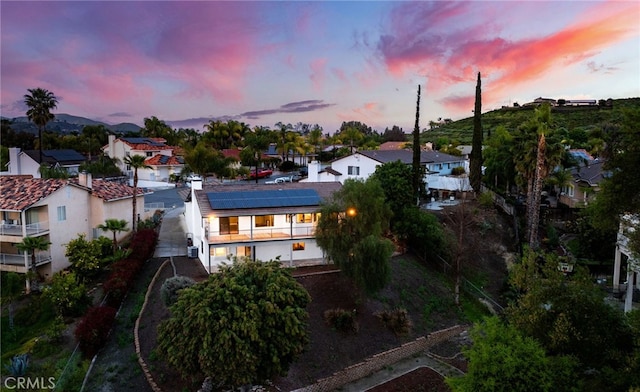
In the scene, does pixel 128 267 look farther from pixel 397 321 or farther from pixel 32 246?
pixel 397 321

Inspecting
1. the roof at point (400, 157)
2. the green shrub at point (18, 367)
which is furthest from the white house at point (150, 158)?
the green shrub at point (18, 367)

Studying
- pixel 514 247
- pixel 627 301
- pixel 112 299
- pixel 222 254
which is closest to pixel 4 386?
pixel 112 299

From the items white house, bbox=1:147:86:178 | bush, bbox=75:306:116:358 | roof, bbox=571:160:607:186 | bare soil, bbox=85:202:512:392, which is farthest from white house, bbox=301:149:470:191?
white house, bbox=1:147:86:178

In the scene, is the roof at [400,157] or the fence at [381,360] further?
the roof at [400,157]

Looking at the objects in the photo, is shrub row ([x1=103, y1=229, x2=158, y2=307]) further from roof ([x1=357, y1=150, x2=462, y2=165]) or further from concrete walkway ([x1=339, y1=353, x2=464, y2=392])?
roof ([x1=357, y1=150, x2=462, y2=165])

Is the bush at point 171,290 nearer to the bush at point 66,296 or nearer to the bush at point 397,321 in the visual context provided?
the bush at point 66,296

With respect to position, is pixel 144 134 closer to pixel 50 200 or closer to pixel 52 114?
pixel 52 114

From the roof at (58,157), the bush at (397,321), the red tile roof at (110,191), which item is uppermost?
the roof at (58,157)

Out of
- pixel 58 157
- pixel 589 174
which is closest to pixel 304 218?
pixel 589 174
